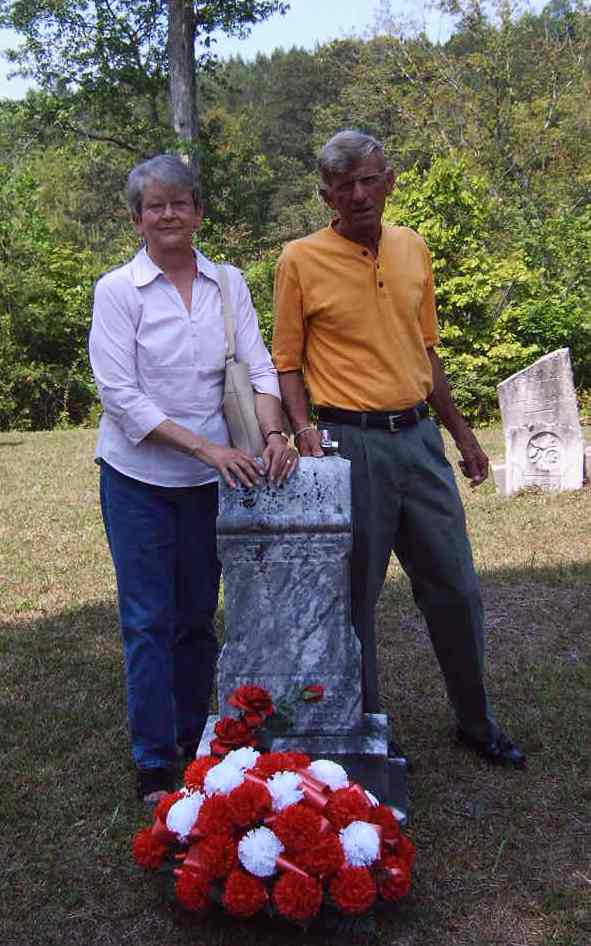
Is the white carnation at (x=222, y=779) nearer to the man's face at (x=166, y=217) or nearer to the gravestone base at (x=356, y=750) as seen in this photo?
the gravestone base at (x=356, y=750)

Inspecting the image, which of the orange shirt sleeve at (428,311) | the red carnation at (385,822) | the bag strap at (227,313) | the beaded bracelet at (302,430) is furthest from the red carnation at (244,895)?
the orange shirt sleeve at (428,311)

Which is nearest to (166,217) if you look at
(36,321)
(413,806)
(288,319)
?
(288,319)

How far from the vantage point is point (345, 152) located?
9.70 ft

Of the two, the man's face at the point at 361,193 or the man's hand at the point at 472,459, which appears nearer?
the man's face at the point at 361,193

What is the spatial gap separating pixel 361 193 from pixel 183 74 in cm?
1557

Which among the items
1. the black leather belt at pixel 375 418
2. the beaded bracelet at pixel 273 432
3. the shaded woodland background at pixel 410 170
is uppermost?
the shaded woodland background at pixel 410 170

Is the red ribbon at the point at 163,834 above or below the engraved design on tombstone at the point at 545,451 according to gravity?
below

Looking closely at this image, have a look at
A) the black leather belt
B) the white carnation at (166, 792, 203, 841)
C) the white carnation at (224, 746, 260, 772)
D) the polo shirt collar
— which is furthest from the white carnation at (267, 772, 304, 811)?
the polo shirt collar

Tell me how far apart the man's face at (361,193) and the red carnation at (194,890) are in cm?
188

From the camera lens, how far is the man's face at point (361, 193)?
9.76 ft

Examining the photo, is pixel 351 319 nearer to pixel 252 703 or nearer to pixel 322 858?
pixel 252 703

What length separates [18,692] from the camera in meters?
4.55

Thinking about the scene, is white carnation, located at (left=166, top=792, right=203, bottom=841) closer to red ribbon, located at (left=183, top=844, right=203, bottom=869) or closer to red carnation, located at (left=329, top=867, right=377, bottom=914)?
red ribbon, located at (left=183, top=844, right=203, bottom=869)

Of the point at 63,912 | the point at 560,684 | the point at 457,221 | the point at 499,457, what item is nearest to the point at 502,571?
the point at 560,684
